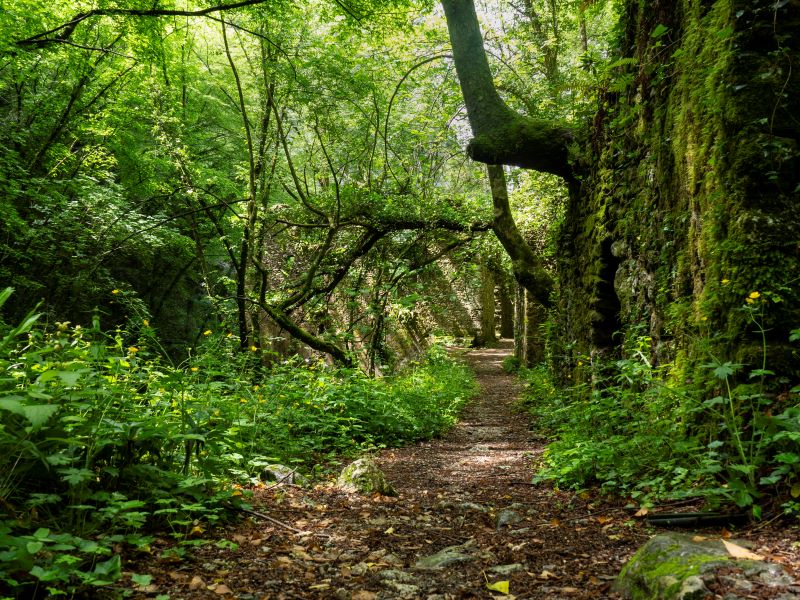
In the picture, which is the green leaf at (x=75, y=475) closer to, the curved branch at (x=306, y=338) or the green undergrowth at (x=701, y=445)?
the green undergrowth at (x=701, y=445)

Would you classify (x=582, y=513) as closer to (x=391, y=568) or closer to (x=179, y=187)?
(x=391, y=568)

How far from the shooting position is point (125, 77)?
1235cm

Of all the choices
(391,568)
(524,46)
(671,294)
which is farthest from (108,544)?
(524,46)

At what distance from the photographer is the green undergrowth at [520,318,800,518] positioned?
249 cm

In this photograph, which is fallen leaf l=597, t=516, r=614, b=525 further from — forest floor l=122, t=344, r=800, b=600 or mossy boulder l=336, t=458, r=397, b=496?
mossy boulder l=336, t=458, r=397, b=496

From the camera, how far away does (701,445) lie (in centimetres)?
316

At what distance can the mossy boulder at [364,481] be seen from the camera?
13.1 feet

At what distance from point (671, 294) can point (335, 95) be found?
24.6 ft

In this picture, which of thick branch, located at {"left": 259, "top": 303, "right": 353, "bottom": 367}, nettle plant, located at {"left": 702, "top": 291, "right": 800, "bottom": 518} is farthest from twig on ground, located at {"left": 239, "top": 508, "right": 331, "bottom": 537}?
thick branch, located at {"left": 259, "top": 303, "right": 353, "bottom": 367}

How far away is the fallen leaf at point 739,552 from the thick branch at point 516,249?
28.4 feet

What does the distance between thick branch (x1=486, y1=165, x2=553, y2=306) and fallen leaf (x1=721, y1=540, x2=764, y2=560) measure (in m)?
8.65

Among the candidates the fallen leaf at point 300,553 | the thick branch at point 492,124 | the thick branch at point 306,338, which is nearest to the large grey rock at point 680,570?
the fallen leaf at point 300,553

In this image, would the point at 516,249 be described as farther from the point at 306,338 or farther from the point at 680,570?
the point at 680,570

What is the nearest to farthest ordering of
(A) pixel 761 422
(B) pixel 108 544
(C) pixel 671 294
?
1. (B) pixel 108 544
2. (A) pixel 761 422
3. (C) pixel 671 294
